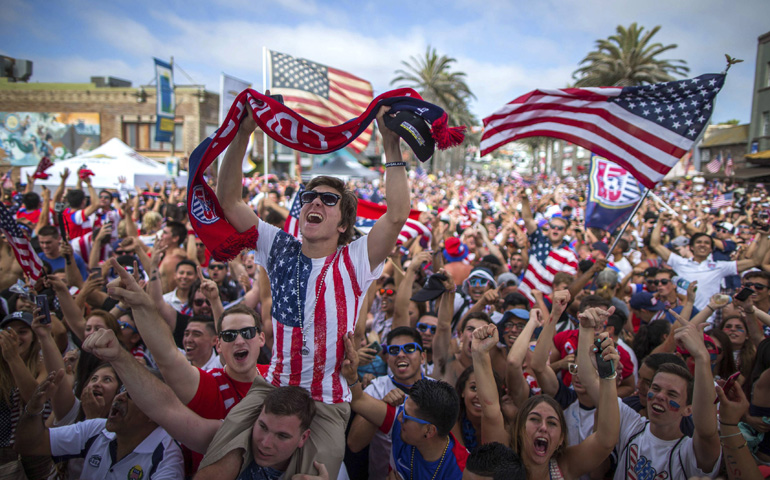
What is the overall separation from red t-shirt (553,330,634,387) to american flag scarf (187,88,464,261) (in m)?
2.57

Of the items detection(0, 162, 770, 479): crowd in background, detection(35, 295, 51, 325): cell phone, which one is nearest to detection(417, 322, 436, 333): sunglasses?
detection(0, 162, 770, 479): crowd in background

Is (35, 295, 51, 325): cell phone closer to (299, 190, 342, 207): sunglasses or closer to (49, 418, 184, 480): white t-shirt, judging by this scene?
(49, 418, 184, 480): white t-shirt

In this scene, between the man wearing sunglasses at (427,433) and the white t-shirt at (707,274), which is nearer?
the man wearing sunglasses at (427,433)

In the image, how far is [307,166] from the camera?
52406mm

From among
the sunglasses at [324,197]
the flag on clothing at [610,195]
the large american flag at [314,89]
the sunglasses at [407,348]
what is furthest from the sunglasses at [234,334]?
the flag on clothing at [610,195]

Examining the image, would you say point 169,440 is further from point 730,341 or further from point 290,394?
point 730,341

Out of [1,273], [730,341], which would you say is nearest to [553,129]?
[730,341]

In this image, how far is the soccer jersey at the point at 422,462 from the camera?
300cm

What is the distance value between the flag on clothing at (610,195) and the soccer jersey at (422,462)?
7591 millimetres

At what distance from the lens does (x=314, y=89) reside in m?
10.8

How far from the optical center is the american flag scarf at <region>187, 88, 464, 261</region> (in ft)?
9.56

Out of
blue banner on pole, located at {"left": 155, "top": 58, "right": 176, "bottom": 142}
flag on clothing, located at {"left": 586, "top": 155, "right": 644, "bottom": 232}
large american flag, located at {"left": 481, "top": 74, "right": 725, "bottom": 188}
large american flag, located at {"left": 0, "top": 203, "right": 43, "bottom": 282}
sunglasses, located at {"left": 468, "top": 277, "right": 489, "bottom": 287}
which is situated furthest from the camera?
blue banner on pole, located at {"left": 155, "top": 58, "right": 176, "bottom": 142}

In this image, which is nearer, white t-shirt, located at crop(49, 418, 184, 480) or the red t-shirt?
white t-shirt, located at crop(49, 418, 184, 480)

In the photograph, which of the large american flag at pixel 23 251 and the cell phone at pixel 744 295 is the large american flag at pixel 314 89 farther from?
the cell phone at pixel 744 295
